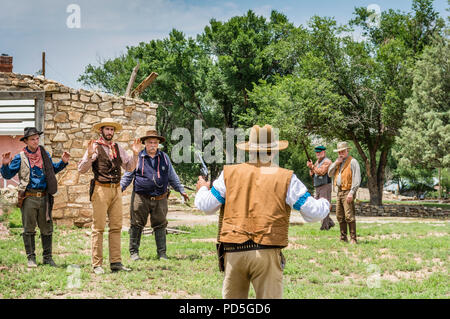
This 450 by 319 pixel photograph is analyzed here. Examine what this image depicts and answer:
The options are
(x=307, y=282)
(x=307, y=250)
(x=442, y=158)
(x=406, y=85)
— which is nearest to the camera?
(x=307, y=282)

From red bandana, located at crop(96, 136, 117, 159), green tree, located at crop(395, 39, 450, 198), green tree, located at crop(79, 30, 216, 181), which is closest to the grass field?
red bandana, located at crop(96, 136, 117, 159)

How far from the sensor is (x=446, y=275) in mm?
6133

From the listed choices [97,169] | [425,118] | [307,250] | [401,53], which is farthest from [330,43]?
[97,169]

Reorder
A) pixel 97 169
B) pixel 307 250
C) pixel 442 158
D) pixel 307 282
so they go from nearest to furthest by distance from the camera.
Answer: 1. pixel 307 282
2. pixel 97 169
3. pixel 307 250
4. pixel 442 158

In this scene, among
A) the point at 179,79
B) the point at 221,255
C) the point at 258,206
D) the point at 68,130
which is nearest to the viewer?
the point at 258,206

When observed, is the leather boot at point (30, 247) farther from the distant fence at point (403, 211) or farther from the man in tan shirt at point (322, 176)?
the distant fence at point (403, 211)

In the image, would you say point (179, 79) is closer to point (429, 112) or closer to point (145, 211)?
point (429, 112)

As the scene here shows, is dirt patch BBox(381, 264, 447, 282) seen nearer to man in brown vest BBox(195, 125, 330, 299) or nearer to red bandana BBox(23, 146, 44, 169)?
man in brown vest BBox(195, 125, 330, 299)

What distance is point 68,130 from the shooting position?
35.0 feet

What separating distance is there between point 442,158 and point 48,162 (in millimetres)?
16241

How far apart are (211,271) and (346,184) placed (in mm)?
3456

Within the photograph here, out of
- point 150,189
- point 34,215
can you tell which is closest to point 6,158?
point 34,215

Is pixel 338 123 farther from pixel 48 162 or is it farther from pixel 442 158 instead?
pixel 48 162

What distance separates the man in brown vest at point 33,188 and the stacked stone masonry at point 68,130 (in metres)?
4.06
